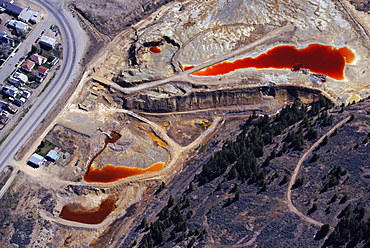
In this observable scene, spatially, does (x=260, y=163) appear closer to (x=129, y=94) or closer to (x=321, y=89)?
(x=321, y=89)

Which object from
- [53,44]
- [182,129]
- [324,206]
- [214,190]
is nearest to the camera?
[324,206]

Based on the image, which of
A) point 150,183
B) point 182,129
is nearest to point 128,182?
point 150,183

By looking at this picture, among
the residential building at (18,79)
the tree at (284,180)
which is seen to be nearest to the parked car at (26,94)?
the residential building at (18,79)

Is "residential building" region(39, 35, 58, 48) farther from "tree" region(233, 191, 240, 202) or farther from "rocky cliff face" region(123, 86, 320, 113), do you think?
"tree" region(233, 191, 240, 202)

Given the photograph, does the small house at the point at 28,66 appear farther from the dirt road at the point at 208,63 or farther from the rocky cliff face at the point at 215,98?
the rocky cliff face at the point at 215,98

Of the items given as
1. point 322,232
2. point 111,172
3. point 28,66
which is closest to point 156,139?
point 111,172

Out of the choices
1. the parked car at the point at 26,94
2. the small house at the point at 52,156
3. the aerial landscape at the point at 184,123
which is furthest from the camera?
the parked car at the point at 26,94
